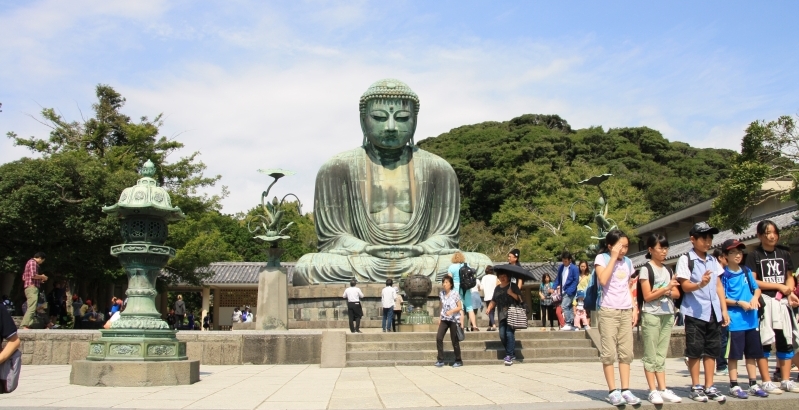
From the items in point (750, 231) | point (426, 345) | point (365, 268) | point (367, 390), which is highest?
point (750, 231)

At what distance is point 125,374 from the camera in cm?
779

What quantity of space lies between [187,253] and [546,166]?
22168 millimetres

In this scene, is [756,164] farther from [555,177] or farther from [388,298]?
[555,177]

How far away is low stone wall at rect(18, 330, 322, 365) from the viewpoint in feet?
35.3

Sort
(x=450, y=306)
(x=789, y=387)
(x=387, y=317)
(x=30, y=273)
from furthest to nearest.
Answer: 1. (x=387, y=317)
2. (x=30, y=273)
3. (x=450, y=306)
4. (x=789, y=387)

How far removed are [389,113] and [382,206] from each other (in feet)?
7.41

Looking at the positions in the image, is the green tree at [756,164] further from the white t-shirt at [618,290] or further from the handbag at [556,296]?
the white t-shirt at [618,290]

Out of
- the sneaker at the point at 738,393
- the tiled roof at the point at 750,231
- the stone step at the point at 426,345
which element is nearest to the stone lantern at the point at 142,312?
the stone step at the point at 426,345

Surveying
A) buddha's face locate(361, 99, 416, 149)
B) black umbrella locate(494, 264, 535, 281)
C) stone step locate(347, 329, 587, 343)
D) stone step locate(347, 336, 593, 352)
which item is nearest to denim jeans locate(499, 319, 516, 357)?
black umbrella locate(494, 264, 535, 281)

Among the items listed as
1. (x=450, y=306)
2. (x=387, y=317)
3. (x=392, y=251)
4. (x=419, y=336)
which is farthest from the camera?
(x=392, y=251)

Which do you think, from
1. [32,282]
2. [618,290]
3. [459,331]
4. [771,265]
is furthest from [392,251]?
[618,290]

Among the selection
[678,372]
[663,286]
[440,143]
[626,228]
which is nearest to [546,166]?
[626,228]

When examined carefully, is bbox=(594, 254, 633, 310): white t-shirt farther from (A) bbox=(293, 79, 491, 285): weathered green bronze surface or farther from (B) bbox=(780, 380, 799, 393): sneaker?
(A) bbox=(293, 79, 491, 285): weathered green bronze surface

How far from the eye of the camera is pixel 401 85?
17750mm
